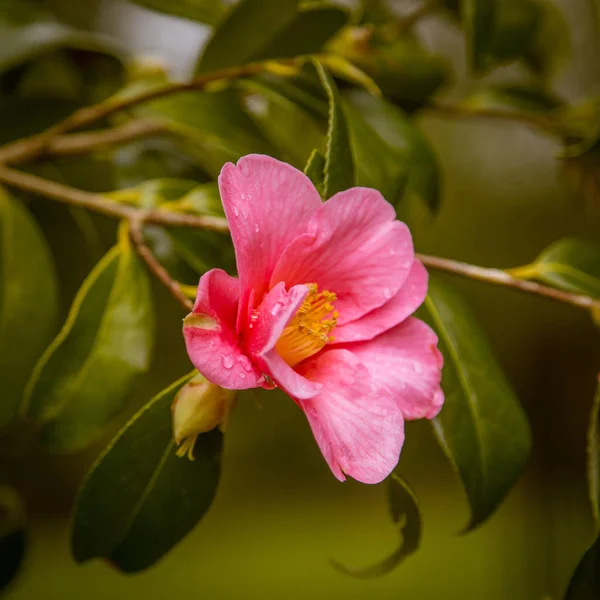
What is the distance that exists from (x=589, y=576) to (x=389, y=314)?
238mm

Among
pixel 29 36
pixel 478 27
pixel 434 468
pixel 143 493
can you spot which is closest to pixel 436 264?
pixel 143 493

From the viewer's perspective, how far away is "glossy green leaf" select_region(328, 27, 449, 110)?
0.70 meters

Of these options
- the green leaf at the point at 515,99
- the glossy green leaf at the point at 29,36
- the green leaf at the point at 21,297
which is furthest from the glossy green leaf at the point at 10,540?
the green leaf at the point at 515,99

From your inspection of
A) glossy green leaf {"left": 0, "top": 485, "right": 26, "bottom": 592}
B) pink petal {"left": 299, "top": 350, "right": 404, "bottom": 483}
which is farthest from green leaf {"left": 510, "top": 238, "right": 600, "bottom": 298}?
glossy green leaf {"left": 0, "top": 485, "right": 26, "bottom": 592}

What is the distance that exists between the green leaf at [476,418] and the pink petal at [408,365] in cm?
10

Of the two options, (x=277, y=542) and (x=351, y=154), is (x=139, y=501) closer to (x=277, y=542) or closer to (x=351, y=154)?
(x=351, y=154)

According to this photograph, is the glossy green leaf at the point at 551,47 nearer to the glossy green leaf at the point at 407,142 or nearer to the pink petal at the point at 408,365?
the glossy green leaf at the point at 407,142

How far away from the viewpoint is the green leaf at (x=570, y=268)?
1.78 ft

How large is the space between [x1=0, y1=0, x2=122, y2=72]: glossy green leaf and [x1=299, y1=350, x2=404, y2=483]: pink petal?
22.0 inches

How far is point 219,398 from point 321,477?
1249 mm

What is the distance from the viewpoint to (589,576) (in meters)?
0.44

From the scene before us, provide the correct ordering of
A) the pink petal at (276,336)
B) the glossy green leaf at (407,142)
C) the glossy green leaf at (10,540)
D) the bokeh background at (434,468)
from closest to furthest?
the pink petal at (276,336) < the glossy green leaf at (407,142) < the glossy green leaf at (10,540) < the bokeh background at (434,468)

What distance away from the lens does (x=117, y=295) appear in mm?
558

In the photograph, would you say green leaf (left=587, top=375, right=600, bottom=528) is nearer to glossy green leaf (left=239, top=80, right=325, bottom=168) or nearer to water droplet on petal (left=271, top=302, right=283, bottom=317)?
water droplet on petal (left=271, top=302, right=283, bottom=317)
